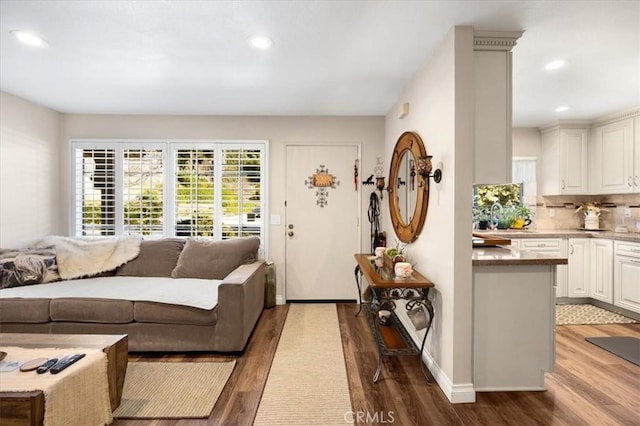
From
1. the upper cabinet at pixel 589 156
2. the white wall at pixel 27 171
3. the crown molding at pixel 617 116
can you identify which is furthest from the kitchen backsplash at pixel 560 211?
the white wall at pixel 27 171

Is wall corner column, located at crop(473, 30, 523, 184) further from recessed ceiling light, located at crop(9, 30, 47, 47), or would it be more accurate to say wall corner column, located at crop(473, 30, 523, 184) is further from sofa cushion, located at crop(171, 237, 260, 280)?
recessed ceiling light, located at crop(9, 30, 47, 47)

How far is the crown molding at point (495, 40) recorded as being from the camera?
208 centimetres

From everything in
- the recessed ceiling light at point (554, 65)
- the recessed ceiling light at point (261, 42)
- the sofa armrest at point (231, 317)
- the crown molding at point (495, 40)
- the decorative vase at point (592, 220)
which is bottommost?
the sofa armrest at point (231, 317)

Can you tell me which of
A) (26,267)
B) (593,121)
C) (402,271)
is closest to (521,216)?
(593,121)

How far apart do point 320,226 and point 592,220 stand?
3.73 meters

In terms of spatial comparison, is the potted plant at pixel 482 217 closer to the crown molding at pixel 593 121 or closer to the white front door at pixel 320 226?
the crown molding at pixel 593 121

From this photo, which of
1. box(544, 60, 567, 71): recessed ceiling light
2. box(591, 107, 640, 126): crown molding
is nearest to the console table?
box(544, 60, 567, 71): recessed ceiling light

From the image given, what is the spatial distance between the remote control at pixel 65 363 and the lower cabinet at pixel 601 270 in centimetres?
517

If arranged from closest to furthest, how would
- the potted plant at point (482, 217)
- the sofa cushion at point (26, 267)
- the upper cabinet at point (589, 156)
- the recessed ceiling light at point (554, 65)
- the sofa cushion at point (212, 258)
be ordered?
the recessed ceiling light at point (554, 65), the sofa cushion at point (26, 267), the sofa cushion at point (212, 258), the upper cabinet at point (589, 156), the potted plant at point (482, 217)

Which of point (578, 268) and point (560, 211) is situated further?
point (560, 211)

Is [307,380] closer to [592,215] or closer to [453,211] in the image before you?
[453,211]

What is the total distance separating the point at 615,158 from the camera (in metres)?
3.91

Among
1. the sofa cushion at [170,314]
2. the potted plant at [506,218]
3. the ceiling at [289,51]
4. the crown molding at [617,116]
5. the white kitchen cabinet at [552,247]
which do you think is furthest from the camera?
the potted plant at [506,218]

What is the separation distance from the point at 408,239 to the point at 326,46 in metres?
1.76
